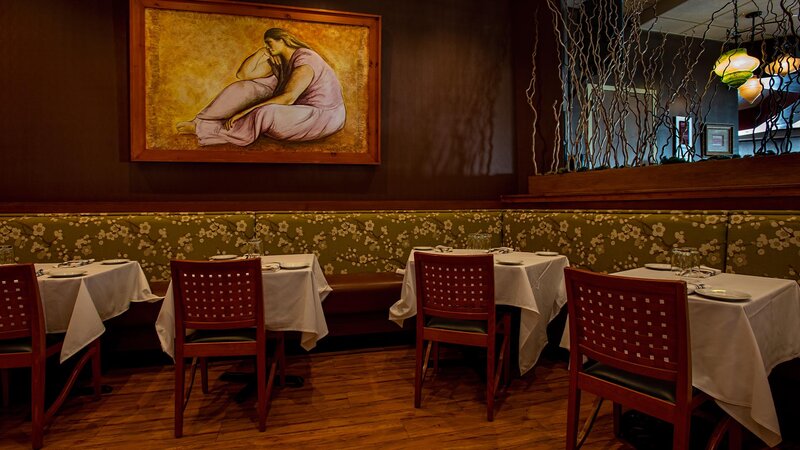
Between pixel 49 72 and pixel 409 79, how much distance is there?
111 inches

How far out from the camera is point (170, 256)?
11.6 ft

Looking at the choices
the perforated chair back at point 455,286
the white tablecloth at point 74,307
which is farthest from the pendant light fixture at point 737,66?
the white tablecloth at point 74,307

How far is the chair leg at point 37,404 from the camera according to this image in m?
2.06

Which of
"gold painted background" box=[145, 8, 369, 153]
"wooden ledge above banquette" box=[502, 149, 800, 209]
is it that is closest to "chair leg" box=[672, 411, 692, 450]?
"wooden ledge above banquette" box=[502, 149, 800, 209]

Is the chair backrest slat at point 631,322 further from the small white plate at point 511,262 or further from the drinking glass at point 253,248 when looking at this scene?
the drinking glass at point 253,248

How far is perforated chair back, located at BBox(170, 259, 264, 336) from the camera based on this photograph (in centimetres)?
212

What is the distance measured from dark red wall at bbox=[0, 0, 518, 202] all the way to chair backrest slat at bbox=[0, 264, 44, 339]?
1.73 metres

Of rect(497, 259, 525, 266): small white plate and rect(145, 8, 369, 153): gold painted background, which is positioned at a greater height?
rect(145, 8, 369, 153): gold painted background

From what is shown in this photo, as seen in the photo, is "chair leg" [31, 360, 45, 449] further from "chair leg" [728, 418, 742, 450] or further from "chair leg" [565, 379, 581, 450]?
"chair leg" [728, 418, 742, 450]

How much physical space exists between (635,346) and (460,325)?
0.97m

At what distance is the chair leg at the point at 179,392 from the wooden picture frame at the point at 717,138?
6982 mm

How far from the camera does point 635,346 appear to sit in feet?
5.27

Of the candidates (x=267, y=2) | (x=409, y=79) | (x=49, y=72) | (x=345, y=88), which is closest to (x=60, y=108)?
(x=49, y=72)

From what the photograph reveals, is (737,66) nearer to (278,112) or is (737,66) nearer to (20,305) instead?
(278,112)
